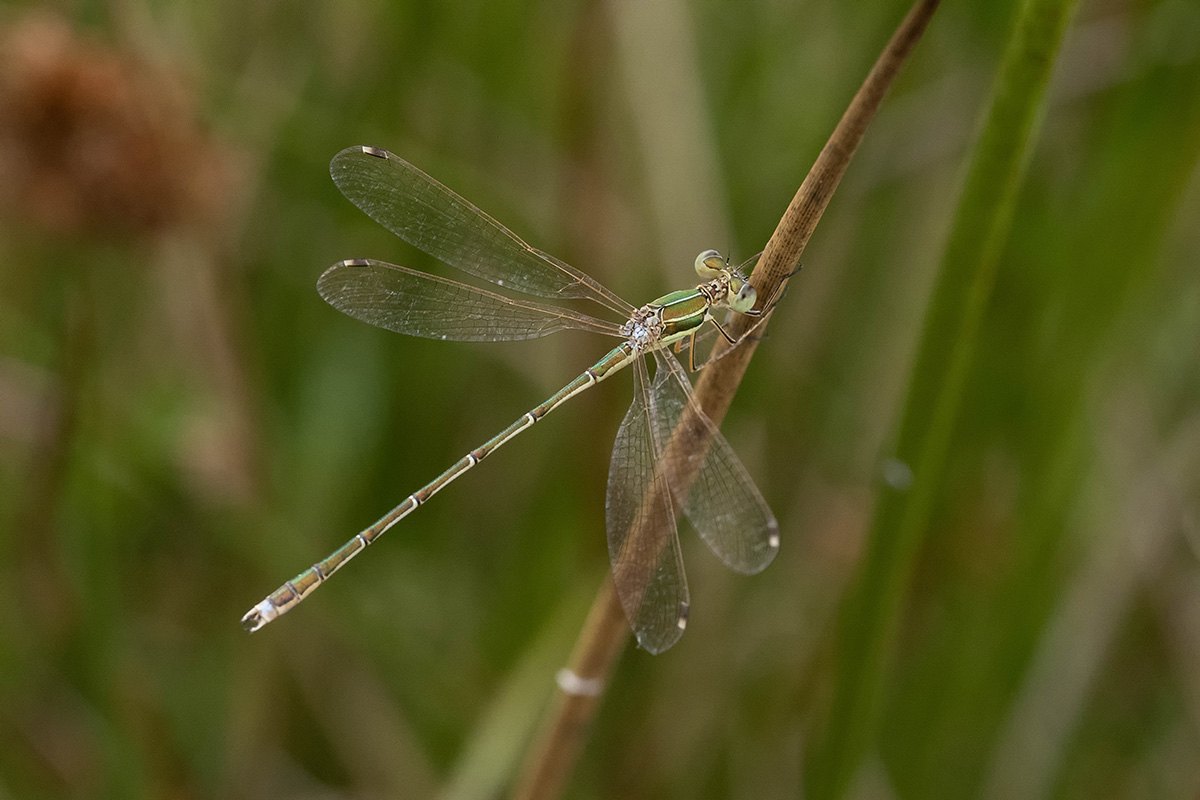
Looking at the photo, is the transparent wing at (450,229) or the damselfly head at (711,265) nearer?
the damselfly head at (711,265)

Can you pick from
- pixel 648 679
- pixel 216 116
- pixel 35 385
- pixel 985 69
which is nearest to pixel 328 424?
pixel 35 385

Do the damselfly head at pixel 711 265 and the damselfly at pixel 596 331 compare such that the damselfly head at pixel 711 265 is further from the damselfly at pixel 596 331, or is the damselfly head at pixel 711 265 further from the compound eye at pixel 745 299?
the compound eye at pixel 745 299

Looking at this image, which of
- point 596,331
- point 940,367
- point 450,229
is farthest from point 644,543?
point 450,229

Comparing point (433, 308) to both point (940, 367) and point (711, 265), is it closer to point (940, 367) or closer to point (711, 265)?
point (711, 265)

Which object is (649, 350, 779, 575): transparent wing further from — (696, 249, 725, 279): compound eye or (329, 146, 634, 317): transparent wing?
(329, 146, 634, 317): transparent wing

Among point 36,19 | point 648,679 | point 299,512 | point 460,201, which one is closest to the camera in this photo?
point 460,201

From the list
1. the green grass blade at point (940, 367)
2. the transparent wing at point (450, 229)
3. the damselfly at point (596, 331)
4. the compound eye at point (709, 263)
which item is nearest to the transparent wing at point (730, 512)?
the damselfly at point (596, 331)

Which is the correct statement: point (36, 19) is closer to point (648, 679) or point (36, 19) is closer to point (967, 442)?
point (648, 679)
